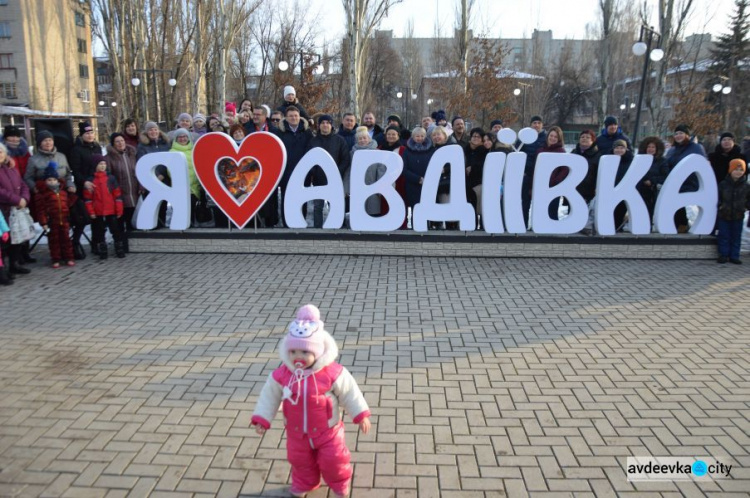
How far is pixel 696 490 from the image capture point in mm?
3309

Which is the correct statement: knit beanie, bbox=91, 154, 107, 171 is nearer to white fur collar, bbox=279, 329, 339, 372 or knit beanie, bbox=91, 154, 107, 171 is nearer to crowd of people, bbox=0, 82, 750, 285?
crowd of people, bbox=0, 82, 750, 285

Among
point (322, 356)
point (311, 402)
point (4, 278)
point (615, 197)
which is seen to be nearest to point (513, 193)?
point (615, 197)

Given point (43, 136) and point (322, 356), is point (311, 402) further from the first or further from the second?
point (43, 136)

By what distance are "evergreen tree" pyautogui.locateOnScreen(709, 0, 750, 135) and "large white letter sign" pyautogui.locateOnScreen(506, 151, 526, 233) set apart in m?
30.6

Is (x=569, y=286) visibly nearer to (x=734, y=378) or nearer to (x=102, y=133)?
(x=734, y=378)

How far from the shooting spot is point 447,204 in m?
9.06

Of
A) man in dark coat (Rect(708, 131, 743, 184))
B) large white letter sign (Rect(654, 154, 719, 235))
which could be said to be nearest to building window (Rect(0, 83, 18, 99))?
large white letter sign (Rect(654, 154, 719, 235))

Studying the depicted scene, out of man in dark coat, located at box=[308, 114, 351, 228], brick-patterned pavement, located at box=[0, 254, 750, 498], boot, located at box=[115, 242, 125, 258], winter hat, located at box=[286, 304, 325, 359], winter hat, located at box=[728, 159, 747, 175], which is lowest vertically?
brick-patterned pavement, located at box=[0, 254, 750, 498]

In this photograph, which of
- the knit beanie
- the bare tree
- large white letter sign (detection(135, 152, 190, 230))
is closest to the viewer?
the knit beanie

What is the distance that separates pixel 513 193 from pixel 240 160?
15.2ft

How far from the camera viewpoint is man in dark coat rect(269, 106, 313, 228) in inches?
374

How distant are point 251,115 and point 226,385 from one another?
7.95 meters

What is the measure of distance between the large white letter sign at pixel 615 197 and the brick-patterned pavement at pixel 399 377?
1.16 meters

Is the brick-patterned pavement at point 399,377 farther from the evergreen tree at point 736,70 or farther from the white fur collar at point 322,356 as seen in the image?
the evergreen tree at point 736,70
